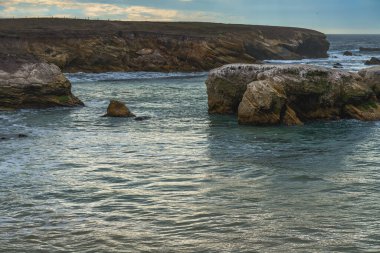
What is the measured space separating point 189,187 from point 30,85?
779 inches

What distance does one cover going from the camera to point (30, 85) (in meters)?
30.9

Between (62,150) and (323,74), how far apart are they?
44.0ft

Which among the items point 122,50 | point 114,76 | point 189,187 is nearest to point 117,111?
point 189,187

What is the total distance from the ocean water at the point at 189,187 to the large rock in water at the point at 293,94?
996mm

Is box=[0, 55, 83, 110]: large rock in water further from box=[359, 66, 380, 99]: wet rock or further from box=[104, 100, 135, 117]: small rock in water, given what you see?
box=[359, 66, 380, 99]: wet rock

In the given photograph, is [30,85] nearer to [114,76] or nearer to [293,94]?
[293,94]

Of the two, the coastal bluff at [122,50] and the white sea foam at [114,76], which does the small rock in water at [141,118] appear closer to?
the white sea foam at [114,76]

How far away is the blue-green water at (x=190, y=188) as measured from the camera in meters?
9.95

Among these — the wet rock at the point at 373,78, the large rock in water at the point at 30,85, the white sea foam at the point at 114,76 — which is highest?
the wet rock at the point at 373,78

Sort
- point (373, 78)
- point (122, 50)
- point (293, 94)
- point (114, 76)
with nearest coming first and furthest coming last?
point (293, 94)
point (373, 78)
point (114, 76)
point (122, 50)

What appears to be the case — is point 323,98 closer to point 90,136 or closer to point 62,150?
point 90,136

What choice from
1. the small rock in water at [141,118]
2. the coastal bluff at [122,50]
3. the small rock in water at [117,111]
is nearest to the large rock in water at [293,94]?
the small rock in water at [141,118]

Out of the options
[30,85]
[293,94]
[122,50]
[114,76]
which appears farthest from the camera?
[122,50]

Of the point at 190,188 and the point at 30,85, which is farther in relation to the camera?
the point at 30,85
